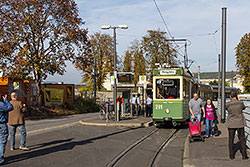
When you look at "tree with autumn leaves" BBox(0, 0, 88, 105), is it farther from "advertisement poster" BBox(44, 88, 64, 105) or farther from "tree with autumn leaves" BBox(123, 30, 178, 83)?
"tree with autumn leaves" BBox(123, 30, 178, 83)

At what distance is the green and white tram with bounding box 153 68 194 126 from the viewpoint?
53.5 feet

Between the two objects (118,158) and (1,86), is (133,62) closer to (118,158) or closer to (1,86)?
(1,86)

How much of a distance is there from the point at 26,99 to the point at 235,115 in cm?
2331

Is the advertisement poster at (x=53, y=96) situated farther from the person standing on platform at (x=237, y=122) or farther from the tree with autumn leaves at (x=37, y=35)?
the person standing on platform at (x=237, y=122)

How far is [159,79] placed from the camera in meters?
16.5

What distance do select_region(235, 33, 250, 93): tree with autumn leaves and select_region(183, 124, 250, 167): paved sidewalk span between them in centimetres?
3566

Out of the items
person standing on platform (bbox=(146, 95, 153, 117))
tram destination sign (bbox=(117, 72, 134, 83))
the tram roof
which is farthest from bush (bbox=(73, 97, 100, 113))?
the tram roof

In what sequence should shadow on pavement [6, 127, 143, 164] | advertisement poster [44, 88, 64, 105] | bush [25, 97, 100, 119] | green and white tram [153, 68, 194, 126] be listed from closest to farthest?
shadow on pavement [6, 127, 143, 164] → green and white tram [153, 68, 194, 126] → bush [25, 97, 100, 119] → advertisement poster [44, 88, 64, 105]

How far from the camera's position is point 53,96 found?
32875 millimetres

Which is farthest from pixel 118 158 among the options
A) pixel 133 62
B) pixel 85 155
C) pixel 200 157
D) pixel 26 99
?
pixel 133 62

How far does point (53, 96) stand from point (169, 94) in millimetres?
18862

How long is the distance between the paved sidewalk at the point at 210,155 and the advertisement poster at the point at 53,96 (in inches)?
889

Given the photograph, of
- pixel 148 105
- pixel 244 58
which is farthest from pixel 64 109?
pixel 244 58

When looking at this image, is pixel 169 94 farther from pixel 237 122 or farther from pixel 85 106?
pixel 85 106
